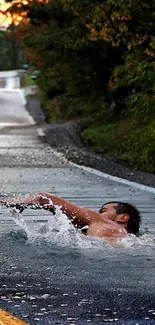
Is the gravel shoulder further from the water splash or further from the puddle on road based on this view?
the puddle on road

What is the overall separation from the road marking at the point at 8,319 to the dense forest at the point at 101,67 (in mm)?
15720

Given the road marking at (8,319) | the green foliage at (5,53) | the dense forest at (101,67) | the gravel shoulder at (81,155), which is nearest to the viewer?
the road marking at (8,319)

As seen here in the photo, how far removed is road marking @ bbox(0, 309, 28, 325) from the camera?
235 inches

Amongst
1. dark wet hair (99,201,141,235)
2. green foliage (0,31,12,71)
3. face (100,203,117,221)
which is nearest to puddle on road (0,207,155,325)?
dark wet hair (99,201,141,235)

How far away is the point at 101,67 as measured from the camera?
44250mm

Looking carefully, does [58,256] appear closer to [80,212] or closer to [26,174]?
[80,212]

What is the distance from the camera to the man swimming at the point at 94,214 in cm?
948

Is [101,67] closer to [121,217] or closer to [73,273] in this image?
[121,217]

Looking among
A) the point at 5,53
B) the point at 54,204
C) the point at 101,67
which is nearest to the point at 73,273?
the point at 54,204

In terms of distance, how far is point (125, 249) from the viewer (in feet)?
30.0

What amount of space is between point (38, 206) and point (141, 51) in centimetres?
1641

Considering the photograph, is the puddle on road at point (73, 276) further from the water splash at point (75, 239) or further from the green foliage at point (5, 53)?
the green foliage at point (5, 53)

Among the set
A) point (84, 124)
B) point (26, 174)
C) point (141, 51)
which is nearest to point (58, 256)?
point (26, 174)

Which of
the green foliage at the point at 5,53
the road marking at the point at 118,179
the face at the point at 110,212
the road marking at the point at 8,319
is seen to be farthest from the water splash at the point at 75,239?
the green foliage at the point at 5,53
